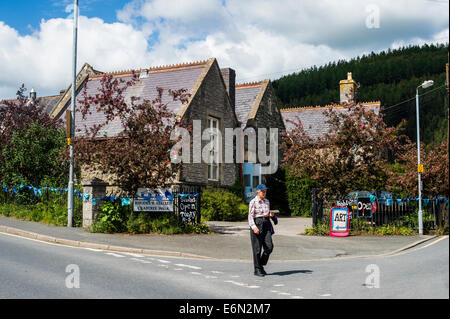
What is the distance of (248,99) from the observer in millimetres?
32062

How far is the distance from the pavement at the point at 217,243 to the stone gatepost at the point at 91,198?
435 mm

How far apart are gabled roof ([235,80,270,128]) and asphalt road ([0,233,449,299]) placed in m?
17.8

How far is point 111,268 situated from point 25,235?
6378 mm

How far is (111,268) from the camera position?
10492 millimetres

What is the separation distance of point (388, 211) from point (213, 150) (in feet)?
33.3

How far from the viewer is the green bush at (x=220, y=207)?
937 inches

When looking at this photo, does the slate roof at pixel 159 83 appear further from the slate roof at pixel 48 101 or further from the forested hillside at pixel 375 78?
the forested hillside at pixel 375 78

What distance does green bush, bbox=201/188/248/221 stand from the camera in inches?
937

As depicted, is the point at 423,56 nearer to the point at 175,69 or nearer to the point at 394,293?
the point at 175,69

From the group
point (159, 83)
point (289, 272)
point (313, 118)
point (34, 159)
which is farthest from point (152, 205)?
point (313, 118)

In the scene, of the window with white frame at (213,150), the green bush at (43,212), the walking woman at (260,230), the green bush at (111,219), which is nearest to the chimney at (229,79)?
the window with white frame at (213,150)

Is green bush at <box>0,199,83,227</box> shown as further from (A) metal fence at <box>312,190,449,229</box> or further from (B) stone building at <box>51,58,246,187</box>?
(A) metal fence at <box>312,190,449,229</box>

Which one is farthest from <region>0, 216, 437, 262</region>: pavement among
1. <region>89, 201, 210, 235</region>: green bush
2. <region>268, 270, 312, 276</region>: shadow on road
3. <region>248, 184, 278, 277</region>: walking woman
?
<region>248, 184, 278, 277</region>: walking woman
